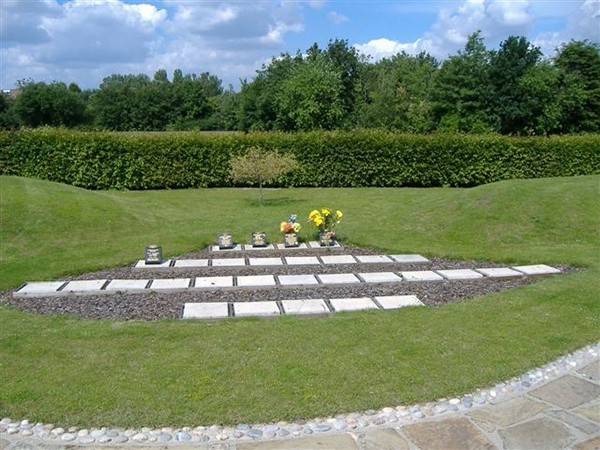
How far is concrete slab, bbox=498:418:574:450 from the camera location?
10.9 ft

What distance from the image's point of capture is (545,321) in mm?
5531

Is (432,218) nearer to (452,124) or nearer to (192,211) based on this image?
(192,211)

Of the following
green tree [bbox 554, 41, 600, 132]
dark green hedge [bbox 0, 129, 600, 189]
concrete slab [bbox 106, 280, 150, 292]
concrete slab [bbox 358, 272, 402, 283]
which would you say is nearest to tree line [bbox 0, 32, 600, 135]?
green tree [bbox 554, 41, 600, 132]

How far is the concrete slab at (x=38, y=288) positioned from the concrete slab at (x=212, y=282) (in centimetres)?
182

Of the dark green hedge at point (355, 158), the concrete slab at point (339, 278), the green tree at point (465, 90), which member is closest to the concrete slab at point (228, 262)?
the concrete slab at point (339, 278)

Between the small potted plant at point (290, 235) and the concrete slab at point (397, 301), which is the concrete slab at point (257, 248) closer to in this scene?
the small potted plant at point (290, 235)

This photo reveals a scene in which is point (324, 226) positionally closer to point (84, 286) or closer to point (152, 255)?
point (152, 255)

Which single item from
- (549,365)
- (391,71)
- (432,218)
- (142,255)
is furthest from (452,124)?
(549,365)

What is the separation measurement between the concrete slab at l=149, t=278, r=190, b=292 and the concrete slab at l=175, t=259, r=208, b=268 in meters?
0.87

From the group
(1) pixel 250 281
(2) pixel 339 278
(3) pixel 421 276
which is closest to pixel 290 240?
(2) pixel 339 278

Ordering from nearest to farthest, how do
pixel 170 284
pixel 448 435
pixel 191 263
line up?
1. pixel 448 435
2. pixel 170 284
3. pixel 191 263

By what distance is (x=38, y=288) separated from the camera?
23.0 feet

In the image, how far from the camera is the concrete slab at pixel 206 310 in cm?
588

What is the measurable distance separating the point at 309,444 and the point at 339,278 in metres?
4.31
